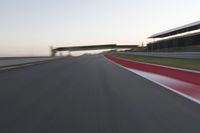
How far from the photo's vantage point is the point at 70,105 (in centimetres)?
912

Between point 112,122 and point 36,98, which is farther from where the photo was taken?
point 36,98

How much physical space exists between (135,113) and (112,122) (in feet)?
3.85

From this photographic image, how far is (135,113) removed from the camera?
799cm

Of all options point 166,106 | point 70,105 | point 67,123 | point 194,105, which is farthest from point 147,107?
point 67,123

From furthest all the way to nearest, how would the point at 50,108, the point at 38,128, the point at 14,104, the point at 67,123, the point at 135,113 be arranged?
the point at 14,104, the point at 50,108, the point at 135,113, the point at 67,123, the point at 38,128

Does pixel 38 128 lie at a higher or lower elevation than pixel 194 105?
higher

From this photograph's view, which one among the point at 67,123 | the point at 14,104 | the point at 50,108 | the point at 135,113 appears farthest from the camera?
the point at 14,104

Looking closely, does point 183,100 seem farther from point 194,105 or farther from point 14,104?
point 14,104

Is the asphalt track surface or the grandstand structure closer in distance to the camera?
the asphalt track surface

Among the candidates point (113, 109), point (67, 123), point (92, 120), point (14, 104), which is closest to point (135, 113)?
point (113, 109)

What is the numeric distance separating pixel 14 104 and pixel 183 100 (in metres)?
4.54

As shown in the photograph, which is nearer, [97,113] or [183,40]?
[97,113]

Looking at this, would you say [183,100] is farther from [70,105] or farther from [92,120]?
[92,120]

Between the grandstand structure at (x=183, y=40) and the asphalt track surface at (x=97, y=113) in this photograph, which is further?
the grandstand structure at (x=183, y=40)
